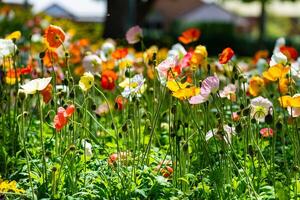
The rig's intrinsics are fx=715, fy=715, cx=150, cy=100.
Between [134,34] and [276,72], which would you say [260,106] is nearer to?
[276,72]

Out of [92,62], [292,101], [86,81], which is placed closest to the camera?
[292,101]

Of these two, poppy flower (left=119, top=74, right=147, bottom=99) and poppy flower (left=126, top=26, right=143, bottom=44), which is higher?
poppy flower (left=126, top=26, right=143, bottom=44)

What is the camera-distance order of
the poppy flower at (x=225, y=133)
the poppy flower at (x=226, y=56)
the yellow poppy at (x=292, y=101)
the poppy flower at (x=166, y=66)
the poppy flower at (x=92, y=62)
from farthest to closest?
1. the poppy flower at (x=92, y=62)
2. the poppy flower at (x=226, y=56)
3. the poppy flower at (x=166, y=66)
4. the poppy flower at (x=225, y=133)
5. the yellow poppy at (x=292, y=101)

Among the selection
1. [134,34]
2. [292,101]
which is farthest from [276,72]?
[134,34]

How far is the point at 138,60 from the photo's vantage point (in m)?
5.92

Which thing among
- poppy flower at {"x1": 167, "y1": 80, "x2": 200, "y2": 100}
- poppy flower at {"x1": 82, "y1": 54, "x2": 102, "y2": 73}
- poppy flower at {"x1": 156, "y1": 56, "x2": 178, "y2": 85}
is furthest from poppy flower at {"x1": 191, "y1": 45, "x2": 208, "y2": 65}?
poppy flower at {"x1": 82, "y1": 54, "x2": 102, "y2": 73}

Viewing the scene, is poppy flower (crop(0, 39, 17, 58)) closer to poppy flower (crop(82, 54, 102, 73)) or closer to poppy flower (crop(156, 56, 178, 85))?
poppy flower (crop(82, 54, 102, 73))

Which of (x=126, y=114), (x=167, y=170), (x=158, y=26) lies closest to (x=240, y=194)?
(x=167, y=170)

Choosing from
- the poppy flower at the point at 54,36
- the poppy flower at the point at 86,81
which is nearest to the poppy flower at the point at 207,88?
the poppy flower at the point at 86,81

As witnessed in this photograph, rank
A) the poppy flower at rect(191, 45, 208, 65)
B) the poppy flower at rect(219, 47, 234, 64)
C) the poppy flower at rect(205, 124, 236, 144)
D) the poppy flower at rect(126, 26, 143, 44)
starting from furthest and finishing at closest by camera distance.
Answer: the poppy flower at rect(126, 26, 143, 44) < the poppy flower at rect(191, 45, 208, 65) < the poppy flower at rect(219, 47, 234, 64) < the poppy flower at rect(205, 124, 236, 144)

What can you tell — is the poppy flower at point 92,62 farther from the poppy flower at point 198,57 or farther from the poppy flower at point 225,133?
the poppy flower at point 225,133

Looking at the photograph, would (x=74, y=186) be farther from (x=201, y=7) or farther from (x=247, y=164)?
(x=201, y=7)

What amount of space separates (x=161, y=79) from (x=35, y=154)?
77cm

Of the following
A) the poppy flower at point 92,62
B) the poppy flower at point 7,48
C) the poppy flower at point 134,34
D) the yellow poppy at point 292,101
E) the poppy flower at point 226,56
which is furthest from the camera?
the poppy flower at point 134,34
